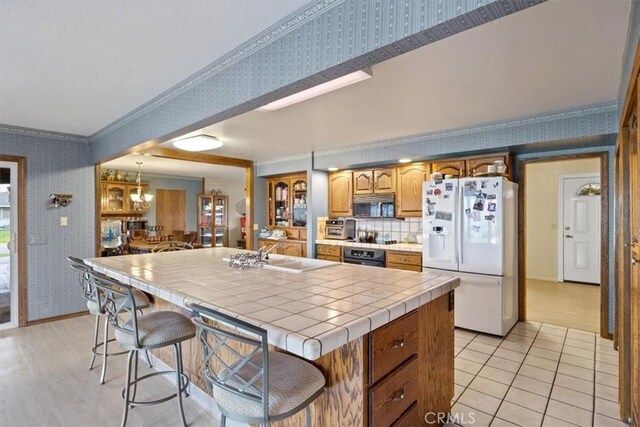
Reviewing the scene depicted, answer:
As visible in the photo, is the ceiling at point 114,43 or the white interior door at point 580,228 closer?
the ceiling at point 114,43

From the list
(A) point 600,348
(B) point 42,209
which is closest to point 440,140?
(A) point 600,348

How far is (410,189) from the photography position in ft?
14.6

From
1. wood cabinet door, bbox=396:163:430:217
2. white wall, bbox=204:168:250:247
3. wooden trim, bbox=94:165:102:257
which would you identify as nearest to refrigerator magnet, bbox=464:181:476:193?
wood cabinet door, bbox=396:163:430:217

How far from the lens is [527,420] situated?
206 cm

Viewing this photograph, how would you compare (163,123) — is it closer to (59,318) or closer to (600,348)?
(59,318)

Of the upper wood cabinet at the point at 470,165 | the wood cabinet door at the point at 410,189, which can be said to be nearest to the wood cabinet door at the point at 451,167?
the upper wood cabinet at the point at 470,165

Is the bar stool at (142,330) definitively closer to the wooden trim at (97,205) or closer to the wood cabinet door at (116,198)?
the wooden trim at (97,205)

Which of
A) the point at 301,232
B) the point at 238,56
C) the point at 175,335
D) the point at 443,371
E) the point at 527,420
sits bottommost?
the point at 527,420

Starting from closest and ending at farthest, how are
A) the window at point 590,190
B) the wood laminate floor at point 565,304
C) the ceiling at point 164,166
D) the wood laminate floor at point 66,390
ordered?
the wood laminate floor at point 66,390 < the wood laminate floor at point 565,304 < the window at point 590,190 < the ceiling at point 164,166

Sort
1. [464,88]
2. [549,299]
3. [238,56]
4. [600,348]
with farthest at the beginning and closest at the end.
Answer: [549,299] → [600,348] → [464,88] → [238,56]

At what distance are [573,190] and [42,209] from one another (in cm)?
779

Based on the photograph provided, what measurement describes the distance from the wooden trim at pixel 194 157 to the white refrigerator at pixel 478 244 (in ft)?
10.7

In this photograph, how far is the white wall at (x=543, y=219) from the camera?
19.4ft

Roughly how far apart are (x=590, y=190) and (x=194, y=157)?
6.44 meters
